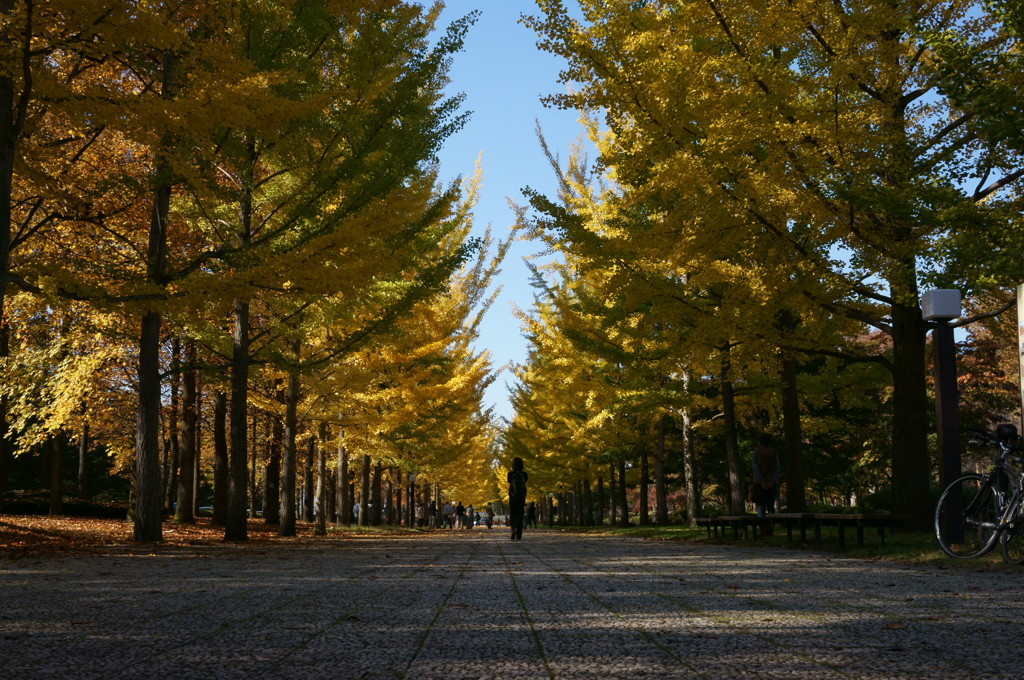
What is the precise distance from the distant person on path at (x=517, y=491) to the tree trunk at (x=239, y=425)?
16.0 ft

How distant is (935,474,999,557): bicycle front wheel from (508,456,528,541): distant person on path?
344 inches

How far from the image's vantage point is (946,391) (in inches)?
348

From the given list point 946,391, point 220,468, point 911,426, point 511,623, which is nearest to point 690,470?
point 911,426

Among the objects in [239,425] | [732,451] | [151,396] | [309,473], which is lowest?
[309,473]

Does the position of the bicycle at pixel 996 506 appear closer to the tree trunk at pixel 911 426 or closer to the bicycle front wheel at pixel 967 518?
the bicycle front wheel at pixel 967 518

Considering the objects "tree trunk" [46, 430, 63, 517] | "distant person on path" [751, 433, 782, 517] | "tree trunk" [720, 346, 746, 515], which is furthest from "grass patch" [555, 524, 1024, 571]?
"tree trunk" [46, 430, 63, 517]

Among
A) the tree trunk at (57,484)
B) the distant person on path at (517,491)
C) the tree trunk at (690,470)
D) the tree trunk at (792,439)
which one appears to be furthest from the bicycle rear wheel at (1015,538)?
the tree trunk at (57,484)

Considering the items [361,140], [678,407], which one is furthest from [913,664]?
[678,407]

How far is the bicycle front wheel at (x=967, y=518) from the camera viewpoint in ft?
25.9

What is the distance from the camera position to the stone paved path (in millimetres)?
3266

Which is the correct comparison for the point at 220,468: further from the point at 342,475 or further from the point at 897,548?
the point at 897,548

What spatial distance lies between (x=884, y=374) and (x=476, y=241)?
8.29 metres

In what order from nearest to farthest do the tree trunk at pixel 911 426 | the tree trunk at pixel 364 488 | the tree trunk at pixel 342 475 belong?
the tree trunk at pixel 911 426
the tree trunk at pixel 342 475
the tree trunk at pixel 364 488

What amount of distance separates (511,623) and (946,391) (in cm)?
621
